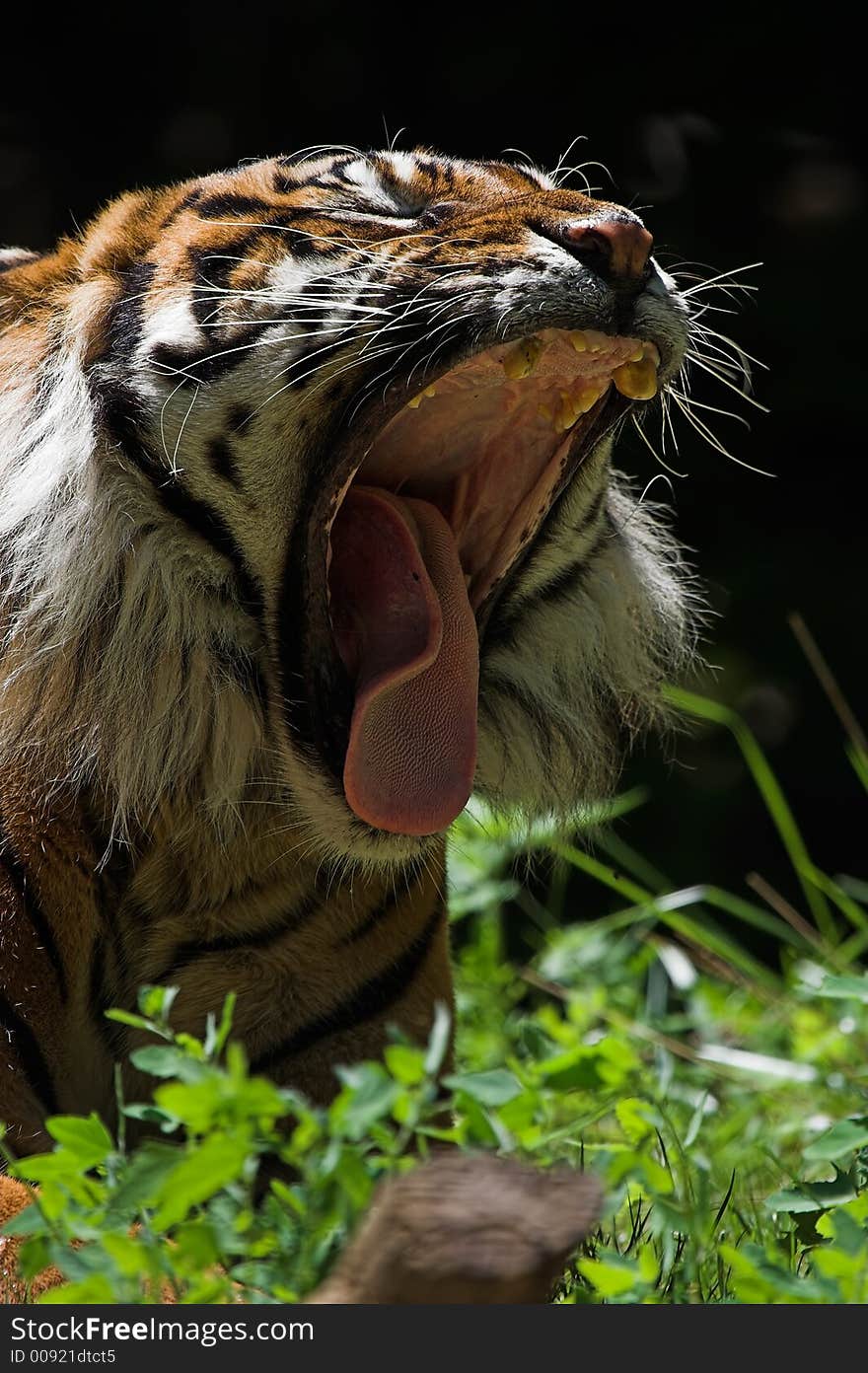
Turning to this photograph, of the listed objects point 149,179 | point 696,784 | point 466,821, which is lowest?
point 696,784

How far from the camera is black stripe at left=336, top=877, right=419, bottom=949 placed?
205 cm

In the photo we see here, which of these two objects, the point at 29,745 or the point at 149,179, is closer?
the point at 29,745

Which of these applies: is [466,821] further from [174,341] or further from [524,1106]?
[524,1106]

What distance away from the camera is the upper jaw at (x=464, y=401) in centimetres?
183

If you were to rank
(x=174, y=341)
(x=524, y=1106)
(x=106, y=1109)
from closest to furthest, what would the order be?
(x=524, y=1106) → (x=174, y=341) → (x=106, y=1109)

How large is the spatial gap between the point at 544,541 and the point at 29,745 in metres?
0.69

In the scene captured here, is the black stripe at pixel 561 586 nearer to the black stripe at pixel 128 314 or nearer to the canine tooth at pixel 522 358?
the canine tooth at pixel 522 358

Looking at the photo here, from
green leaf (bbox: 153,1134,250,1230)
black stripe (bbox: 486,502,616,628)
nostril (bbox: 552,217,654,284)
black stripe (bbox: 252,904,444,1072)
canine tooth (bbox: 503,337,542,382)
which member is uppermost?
nostril (bbox: 552,217,654,284)

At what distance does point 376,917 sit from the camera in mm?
2088

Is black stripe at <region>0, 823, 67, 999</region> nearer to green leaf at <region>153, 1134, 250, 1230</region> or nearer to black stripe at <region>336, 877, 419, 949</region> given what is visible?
black stripe at <region>336, 877, 419, 949</region>

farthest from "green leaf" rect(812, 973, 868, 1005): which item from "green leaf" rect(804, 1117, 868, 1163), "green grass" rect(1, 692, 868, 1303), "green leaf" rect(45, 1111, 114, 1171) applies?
"green leaf" rect(45, 1111, 114, 1171)

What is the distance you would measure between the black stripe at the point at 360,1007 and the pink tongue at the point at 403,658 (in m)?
0.29

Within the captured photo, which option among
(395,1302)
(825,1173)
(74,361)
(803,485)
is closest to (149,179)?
(803,485)

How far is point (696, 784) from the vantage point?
387 cm
